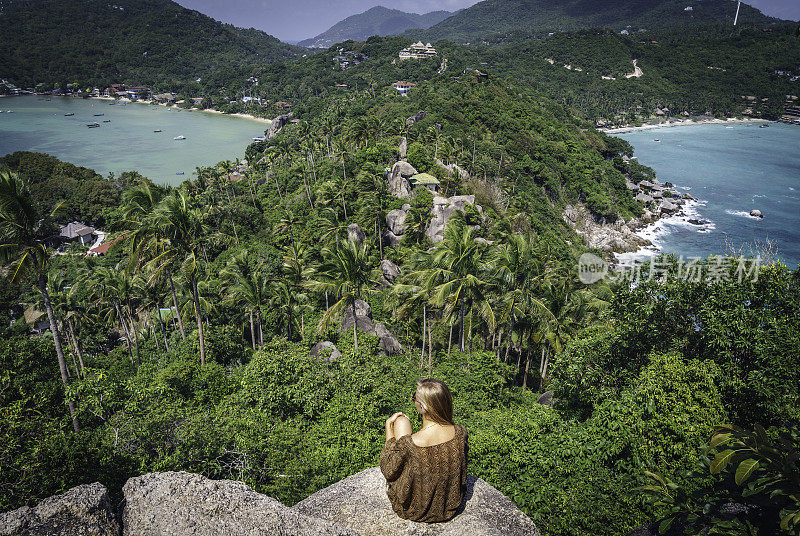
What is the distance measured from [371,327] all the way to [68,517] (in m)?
21.8

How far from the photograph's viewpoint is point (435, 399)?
180 inches

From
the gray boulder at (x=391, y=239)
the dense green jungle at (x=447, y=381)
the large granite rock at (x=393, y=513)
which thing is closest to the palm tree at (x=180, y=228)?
the dense green jungle at (x=447, y=381)

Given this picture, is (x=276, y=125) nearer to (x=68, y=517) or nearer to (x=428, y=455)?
(x=68, y=517)

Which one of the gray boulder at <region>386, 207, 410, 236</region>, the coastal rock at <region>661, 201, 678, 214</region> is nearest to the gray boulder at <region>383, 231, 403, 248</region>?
the gray boulder at <region>386, 207, 410, 236</region>

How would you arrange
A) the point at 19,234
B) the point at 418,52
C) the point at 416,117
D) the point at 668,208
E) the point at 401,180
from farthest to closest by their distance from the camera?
the point at 418,52
the point at 668,208
the point at 416,117
the point at 401,180
the point at 19,234

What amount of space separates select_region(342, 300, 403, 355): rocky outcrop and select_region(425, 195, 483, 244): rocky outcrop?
13.4m

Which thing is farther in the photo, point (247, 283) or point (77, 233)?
point (77, 233)

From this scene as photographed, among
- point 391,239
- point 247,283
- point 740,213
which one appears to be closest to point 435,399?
point 247,283

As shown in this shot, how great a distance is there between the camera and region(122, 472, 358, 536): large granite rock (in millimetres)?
4754

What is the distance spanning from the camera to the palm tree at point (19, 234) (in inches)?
499

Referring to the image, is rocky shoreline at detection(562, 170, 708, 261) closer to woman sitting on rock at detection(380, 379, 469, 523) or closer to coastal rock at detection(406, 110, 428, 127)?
coastal rock at detection(406, 110, 428, 127)

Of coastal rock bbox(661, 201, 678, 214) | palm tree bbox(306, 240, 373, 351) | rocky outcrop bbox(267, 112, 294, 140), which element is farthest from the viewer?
rocky outcrop bbox(267, 112, 294, 140)

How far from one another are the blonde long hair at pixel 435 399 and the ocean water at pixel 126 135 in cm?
9313

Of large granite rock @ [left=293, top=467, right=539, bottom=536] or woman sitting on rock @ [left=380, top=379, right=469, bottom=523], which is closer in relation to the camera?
woman sitting on rock @ [left=380, top=379, right=469, bottom=523]
